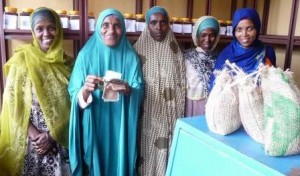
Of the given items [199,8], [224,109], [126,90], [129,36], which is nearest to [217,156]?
[224,109]

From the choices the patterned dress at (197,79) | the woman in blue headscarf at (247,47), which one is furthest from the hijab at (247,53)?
the patterned dress at (197,79)

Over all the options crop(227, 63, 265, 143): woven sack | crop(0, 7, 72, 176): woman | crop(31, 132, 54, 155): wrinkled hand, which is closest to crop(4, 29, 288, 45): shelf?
crop(0, 7, 72, 176): woman

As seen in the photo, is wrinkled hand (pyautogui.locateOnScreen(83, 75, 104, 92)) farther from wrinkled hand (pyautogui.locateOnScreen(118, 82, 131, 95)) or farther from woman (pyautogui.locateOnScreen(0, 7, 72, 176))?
woman (pyautogui.locateOnScreen(0, 7, 72, 176))

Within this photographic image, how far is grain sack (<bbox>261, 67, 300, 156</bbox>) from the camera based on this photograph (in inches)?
24.0

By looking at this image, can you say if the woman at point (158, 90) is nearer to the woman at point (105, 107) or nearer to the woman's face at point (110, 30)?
the woman at point (105, 107)

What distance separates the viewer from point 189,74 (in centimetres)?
182

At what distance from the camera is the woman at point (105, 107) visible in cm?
153

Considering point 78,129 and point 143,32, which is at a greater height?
point 143,32

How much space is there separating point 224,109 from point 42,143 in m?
1.17

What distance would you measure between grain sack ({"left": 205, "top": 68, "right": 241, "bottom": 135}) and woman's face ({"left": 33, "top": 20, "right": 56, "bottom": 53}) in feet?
3.71

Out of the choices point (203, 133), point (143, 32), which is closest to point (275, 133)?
point (203, 133)

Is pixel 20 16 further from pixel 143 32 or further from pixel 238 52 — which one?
pixel 238 52

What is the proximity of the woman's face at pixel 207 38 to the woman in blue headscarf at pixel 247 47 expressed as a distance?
13 centimetres

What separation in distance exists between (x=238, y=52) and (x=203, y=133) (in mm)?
1108
